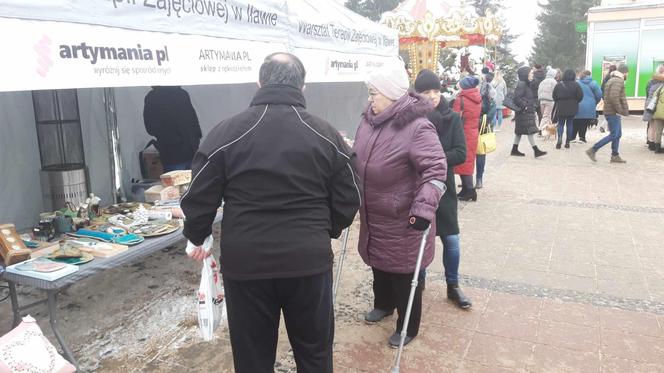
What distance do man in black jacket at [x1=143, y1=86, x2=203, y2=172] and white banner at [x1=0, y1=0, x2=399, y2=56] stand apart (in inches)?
54.8

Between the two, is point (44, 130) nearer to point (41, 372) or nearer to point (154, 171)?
point (154, 171)

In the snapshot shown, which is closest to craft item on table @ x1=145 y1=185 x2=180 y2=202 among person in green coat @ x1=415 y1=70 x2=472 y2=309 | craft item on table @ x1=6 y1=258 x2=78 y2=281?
craft item on table @ x1=6 y1=258 x2=78 y2=281

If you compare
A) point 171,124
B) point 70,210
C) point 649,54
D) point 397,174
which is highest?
point 649,54

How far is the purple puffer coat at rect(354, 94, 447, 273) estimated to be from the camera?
117 inches

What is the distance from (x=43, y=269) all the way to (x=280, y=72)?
6.37 feet

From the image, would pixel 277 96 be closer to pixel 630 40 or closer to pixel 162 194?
pixel 162 194

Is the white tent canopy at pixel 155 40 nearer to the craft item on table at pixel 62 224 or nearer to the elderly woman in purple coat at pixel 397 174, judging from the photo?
the craft item on table at pixel 62 224

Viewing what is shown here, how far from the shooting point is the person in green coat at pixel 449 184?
3.85 meters

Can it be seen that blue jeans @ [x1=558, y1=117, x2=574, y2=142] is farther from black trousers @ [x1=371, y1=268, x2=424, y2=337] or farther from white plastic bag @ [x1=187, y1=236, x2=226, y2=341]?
white plastic bag @ [x1=187, y1=236, x2=226, y2=341]

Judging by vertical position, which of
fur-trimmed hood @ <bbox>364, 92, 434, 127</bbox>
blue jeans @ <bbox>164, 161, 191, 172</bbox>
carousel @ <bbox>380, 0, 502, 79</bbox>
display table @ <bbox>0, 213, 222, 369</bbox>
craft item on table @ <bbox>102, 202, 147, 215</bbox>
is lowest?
display table @ <bbox>0, 213, 222, 369</bbox>

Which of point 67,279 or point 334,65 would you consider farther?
point 334,65

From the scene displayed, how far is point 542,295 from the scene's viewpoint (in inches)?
168

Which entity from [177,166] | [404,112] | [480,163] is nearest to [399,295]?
[404,112]

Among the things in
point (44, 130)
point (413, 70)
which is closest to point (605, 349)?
point (44, 130)
